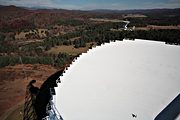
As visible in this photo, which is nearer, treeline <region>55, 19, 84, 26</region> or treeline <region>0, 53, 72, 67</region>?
treeline <region>0, 53, 72, 67</region>

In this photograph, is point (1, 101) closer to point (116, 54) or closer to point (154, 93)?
point (116, 54)

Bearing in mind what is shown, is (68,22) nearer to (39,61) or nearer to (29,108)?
(39,61)

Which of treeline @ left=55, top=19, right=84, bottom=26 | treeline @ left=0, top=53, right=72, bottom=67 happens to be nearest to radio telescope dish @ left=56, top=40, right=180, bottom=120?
treeline @ left=0, top=53, right=72, bottom=67

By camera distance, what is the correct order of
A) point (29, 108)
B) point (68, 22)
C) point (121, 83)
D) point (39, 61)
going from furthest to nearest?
point (68, 22) → point (39, 61) → point (29, 108) → point (121, 83)

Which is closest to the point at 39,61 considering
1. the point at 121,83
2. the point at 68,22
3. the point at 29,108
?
the point at 29,108

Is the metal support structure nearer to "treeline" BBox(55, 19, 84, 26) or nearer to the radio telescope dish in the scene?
the radio telescope dish

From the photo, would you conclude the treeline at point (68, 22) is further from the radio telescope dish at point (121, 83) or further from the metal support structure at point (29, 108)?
the radio telescope dish at point (121, 83)

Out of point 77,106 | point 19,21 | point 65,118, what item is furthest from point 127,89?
point 19,21

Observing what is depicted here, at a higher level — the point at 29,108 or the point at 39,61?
the point at 29,108

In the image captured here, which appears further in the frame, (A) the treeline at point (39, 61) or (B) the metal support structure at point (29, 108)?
(A) the treeline at point (39, 61)

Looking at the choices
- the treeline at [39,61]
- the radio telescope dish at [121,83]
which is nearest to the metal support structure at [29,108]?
the radio telescope dish at [121,83]

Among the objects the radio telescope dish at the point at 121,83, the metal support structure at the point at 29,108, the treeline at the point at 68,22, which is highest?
the radio telescope dish at the point at 121,83

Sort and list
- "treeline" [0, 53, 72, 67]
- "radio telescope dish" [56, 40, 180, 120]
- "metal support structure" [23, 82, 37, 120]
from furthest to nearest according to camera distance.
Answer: "treeline" [0, 53, 72, 67], "metal support structure" [23, 82, 37, 120], "radio telescope dish" [56, 40, 180, 120]
